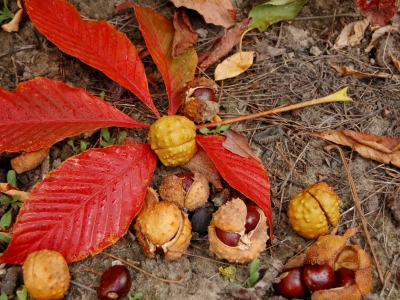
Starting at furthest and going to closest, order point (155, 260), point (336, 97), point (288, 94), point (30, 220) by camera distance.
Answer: point (288, 94), point (336, 97), point (155, 260), point (30, 220)

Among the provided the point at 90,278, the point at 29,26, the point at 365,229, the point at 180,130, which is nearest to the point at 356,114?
the point at 365,229

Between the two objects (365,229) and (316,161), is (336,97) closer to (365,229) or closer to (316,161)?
(316,161)

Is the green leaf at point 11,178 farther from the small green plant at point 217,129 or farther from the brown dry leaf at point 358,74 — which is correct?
the brown dry leaf at point 358,74

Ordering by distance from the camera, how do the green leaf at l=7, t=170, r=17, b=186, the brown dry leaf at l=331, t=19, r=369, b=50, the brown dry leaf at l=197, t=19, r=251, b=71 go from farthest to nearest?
the brown dry leaf at l=331, t=19, r=369, b=50 < the brown dry leaf at l=197, t=19, r=251, b=71 < the green leaf at l=7, t=170, r=17, b=186

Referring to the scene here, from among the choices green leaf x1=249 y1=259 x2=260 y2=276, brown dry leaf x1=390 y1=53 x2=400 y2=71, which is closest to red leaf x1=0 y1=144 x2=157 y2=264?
green leaf x1=249 y1=259 x2=260 y2=276

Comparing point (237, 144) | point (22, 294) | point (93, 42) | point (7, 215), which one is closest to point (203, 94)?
point (237, 144)

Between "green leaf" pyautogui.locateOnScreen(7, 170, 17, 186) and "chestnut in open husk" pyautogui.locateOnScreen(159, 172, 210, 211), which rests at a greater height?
"green leaf" pyautogui.locateOnScreen(7, 170, 17, 186)

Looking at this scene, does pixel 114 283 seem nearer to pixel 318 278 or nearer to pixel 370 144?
pixel 318 278

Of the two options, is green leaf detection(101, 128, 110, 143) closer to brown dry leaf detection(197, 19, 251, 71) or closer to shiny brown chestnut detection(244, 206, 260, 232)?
brown dry leaf detection(197, 19, 251, 71)
